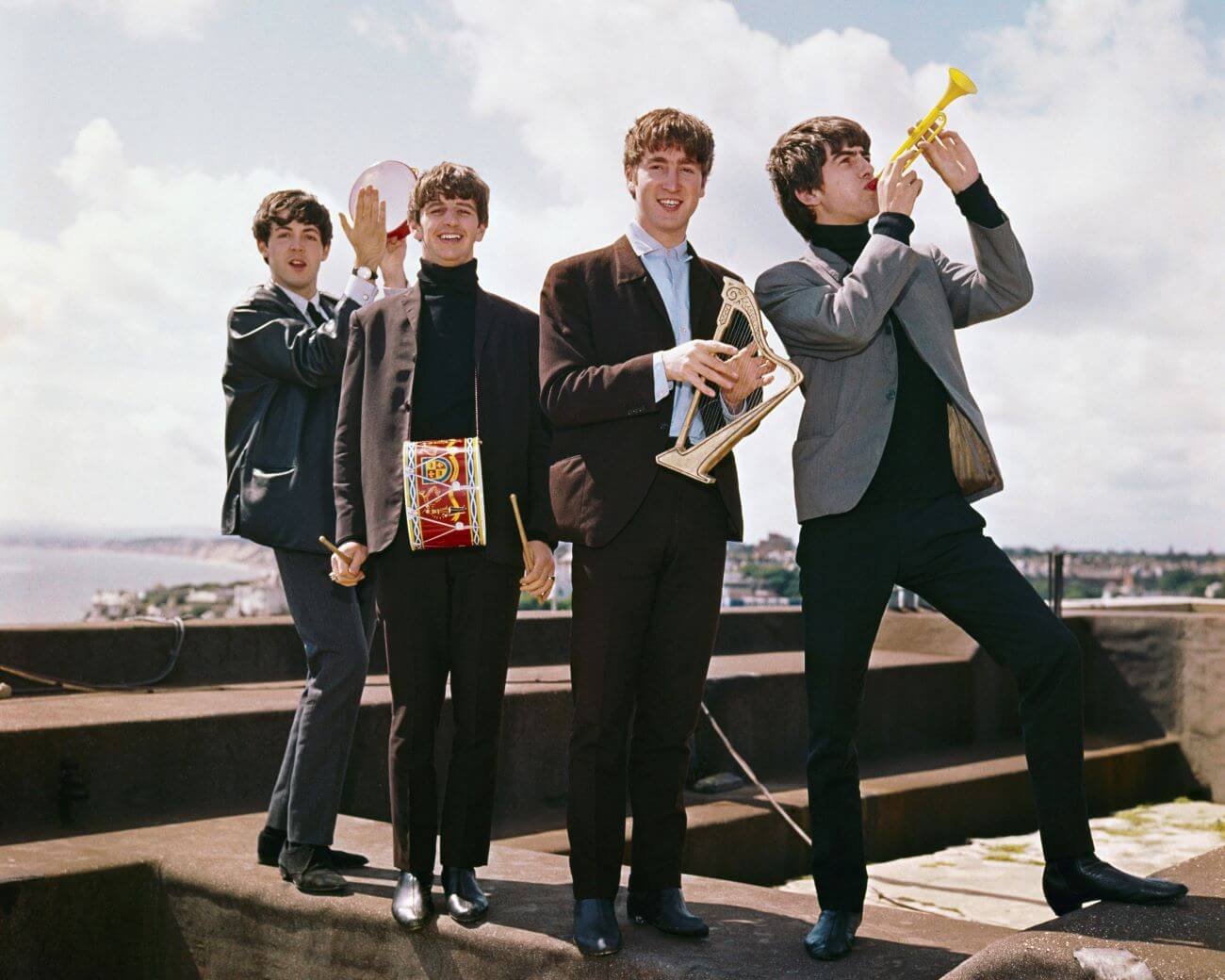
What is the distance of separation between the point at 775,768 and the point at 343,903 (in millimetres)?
3852

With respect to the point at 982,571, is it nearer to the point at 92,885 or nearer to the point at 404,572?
the point at 404,572

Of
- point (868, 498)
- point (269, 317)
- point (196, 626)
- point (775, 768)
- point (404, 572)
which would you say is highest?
point (269, 317)

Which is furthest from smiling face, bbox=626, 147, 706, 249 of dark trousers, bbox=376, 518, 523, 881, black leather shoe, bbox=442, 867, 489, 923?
black leather shoe, bbox=442, 867, 489, 923

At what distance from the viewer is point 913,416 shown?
126 inches

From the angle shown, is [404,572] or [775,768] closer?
[404,572]

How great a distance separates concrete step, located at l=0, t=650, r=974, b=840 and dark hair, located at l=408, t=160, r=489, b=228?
2239 millimetres

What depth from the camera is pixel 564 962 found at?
3.13 m

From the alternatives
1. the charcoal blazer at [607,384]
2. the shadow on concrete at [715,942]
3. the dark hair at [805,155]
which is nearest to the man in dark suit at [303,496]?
the shadow on concrete at [715,942]

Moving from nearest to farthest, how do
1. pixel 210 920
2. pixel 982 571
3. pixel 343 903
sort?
1. pixel 982 571
2. pixel 343 903
3. pixel 210 920

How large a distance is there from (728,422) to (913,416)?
43 centimetres

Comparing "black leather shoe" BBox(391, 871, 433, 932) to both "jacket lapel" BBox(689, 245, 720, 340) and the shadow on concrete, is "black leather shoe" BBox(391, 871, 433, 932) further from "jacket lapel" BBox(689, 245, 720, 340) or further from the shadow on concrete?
"jacket lapel" BBox(689, 245, 720, 340)

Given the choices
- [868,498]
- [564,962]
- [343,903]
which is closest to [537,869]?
[343,903]

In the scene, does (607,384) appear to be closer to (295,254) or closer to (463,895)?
(463,895)

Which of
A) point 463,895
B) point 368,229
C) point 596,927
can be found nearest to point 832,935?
point 596,927
